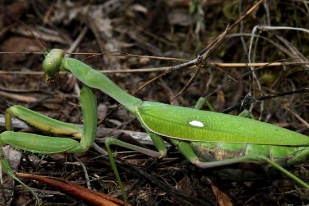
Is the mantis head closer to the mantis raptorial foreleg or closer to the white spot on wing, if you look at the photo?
the mantis raptorial foreleg

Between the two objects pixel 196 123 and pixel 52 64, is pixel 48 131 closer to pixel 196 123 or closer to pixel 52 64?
pixel 52 64

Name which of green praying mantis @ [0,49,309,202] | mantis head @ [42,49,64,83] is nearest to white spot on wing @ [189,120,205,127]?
green praying mantis @ [0,49,309,202]

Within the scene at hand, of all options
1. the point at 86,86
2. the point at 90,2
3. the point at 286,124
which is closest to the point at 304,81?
the point at 286,124

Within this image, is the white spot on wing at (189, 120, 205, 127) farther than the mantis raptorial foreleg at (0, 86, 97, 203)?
Yes

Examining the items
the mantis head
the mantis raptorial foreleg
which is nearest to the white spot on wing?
the mantis raptorial foreleg

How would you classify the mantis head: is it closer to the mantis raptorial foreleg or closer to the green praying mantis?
the green praying mantis

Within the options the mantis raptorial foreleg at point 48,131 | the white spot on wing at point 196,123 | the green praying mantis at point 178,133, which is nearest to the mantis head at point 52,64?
the green praying mantis at point 178,133

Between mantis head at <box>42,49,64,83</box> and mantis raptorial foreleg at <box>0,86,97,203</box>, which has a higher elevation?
mantis head at <box>42,49,64,83</box>

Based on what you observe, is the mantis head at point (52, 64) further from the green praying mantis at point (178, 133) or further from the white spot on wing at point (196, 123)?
the white spot on wing at point (196, 123)
